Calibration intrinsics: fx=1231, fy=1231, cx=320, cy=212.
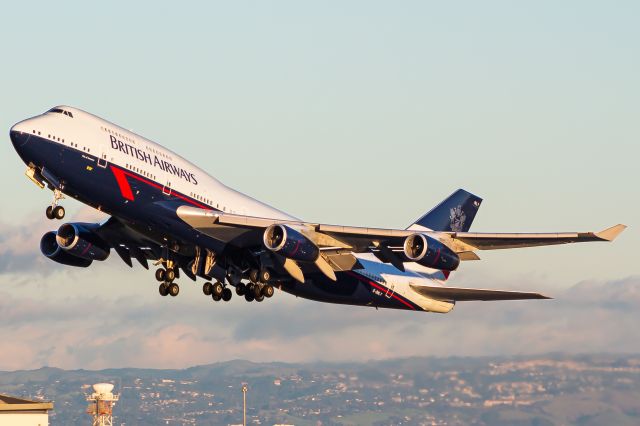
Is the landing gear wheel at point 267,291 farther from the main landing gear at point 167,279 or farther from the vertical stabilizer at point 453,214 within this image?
the vertical stabilizer at point 453,214

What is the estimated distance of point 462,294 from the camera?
65312 millimetres

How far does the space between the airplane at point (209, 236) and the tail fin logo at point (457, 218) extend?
6515mm

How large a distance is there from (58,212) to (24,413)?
35.4 meters

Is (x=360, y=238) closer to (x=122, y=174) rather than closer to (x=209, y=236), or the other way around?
(x=209, y=236)

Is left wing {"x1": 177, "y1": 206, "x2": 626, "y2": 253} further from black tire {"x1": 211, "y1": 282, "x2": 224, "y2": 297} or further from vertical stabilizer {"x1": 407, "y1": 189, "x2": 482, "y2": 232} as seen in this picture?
vertical stabilizer {"x1": 407, "y1": 189, "x2": 482, "y2": 232}

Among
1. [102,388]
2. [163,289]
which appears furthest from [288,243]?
[102,388]

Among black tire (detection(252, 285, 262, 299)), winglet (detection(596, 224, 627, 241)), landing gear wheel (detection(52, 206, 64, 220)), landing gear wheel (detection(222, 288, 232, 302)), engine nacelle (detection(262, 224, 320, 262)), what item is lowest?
winglet (detection(596, 224, 627, 241))

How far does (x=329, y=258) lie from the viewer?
60.0m

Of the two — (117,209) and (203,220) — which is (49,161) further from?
(203,220)

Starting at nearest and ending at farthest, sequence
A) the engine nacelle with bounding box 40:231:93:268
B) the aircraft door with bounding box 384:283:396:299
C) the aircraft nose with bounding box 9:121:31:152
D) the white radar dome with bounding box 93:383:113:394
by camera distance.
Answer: the aircraft nose with bounding box 9:121:31:152 < the engine nacelle with bounding box 40:231:93:268 < the aircraft door with bounding box 384:283:396:299 < the white radar dome with bounding box 93:383:113:394

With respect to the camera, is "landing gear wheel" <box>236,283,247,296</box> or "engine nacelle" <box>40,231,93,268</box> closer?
"landing gear wheel" <box>236,283,247,296</box>

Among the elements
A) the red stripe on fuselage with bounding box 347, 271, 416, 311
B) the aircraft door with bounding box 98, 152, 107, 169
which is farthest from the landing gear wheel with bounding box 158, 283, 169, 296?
the aircraft door with bounding box 98, 152, 107, 169

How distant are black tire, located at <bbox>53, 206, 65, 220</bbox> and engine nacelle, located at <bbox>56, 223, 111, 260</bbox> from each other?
7941 millimetres

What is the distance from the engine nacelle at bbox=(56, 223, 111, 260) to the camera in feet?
Answer: 201
